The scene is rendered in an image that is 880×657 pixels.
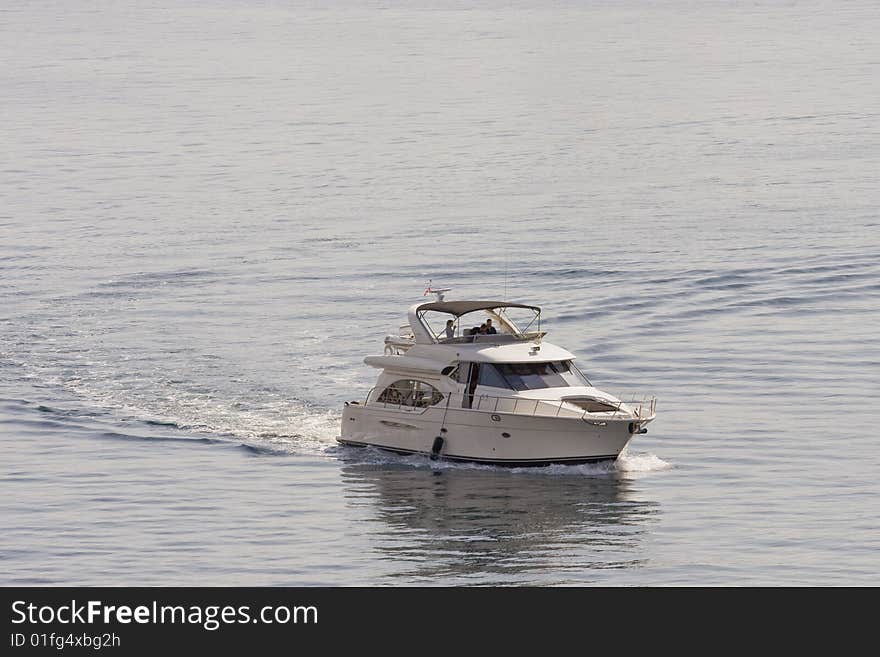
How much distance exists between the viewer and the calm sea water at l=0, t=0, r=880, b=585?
43.7 metres

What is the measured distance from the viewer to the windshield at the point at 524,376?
51125 mm

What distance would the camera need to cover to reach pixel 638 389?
60031 millimetres

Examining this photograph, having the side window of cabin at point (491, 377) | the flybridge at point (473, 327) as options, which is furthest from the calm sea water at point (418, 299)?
the flybridge at point (473, 327)

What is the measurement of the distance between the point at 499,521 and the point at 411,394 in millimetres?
8993

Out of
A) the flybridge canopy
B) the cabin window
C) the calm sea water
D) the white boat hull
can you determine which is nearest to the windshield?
the white boat hull

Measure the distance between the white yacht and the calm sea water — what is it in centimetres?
80

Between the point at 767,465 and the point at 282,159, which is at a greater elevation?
the point at 282,159

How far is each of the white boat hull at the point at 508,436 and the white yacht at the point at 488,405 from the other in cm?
3

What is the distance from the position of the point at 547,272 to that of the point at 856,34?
122m

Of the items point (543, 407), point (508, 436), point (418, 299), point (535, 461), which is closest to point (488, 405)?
point (508, 436)

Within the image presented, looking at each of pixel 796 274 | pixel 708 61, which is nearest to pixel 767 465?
pixel 796 274

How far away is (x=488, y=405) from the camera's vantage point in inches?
2009
